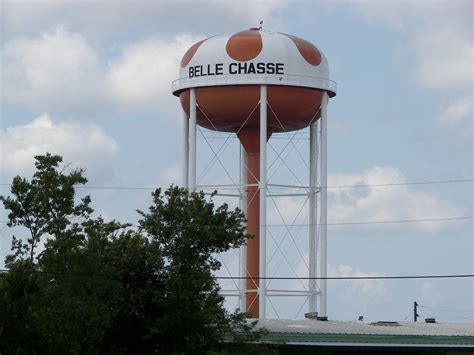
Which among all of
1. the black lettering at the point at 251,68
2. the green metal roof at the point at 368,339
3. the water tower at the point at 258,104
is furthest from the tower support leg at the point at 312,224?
the green metal roof at the point at 368,339

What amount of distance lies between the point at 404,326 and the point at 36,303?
1714cm

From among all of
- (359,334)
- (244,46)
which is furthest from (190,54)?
(359,334)

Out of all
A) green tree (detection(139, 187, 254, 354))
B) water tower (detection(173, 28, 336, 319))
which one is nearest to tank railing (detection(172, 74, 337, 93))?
water tower (detection(173, 28, 336, 319))

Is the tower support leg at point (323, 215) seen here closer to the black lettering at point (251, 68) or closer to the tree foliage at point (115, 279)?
the black lettering at point (251, 68)

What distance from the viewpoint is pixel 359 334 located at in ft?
172

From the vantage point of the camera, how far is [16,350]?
152ft

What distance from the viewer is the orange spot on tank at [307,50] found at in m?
62.2

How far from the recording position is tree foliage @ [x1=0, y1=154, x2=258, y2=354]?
46.1 m

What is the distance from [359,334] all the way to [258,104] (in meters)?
12.4

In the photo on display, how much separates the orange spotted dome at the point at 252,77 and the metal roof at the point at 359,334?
30.5ft

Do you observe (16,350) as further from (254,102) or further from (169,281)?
(254,102)

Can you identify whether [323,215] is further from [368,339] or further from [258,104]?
[368,339]

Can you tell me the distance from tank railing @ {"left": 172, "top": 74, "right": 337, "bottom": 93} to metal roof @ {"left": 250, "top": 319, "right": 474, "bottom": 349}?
9939mm

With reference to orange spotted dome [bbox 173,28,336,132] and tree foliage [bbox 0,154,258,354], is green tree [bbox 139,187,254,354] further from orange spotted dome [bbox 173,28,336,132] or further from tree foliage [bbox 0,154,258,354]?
orange spotted dome [bbox 173,28,336,132]
